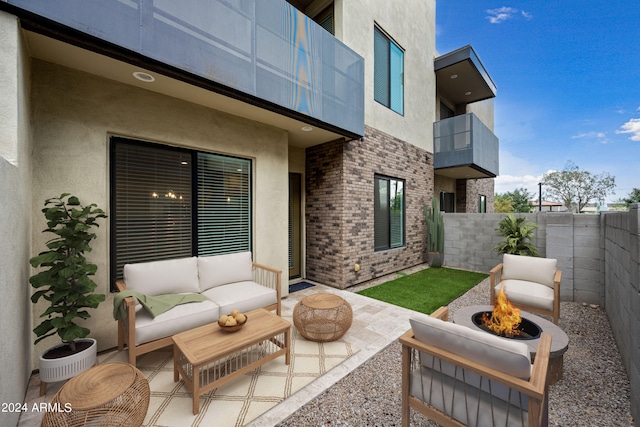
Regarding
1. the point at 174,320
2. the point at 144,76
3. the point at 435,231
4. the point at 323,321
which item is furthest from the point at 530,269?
the point at 144,76

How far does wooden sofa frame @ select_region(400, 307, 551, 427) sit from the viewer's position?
1.28 m

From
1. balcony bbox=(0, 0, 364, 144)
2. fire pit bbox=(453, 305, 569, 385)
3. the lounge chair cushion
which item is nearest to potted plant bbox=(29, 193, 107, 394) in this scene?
balcony bbox=(0, 0, 364, 144)

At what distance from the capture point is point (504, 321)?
2395mm

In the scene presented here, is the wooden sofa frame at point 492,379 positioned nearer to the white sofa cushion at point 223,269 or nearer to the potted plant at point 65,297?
the white sofa cushion at point 223,269

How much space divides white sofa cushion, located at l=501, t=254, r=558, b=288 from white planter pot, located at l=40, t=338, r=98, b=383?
5.55 m

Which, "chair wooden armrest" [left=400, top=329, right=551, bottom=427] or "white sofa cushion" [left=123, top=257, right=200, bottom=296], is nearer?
"chair wooden armrest" [left=400, top=329, right=551, bottom=427]

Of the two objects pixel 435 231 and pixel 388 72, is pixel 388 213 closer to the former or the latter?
pixel 435 231

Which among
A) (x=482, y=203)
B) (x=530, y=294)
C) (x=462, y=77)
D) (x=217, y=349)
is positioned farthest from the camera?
(x=482, y=203)

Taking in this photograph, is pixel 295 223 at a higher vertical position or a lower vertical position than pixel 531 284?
higher

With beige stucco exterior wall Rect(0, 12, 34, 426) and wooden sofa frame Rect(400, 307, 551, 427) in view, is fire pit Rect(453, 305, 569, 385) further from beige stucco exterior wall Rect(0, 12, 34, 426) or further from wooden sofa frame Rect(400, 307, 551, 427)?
beige stucco exterior wall Rect(0, 12, 34, 426)

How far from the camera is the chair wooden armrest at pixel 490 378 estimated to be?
1.28 meters

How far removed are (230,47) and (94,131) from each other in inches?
75.2

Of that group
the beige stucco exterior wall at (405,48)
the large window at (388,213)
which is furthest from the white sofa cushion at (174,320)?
the beige stucco exterior wall at (405,48)

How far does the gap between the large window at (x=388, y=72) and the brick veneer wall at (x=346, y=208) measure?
1.02 metres
